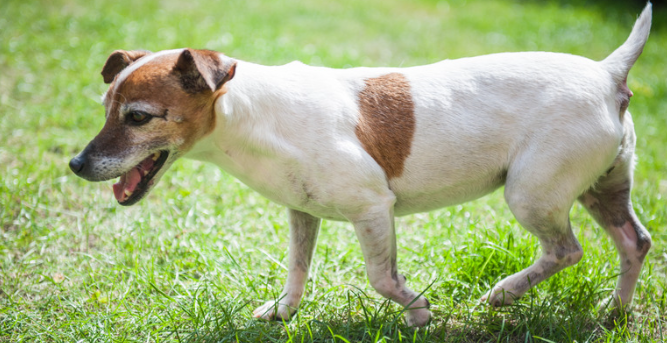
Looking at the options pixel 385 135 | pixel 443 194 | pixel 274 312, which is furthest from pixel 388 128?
pixel 274 312

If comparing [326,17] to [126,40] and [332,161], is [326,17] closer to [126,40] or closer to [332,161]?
[126,40]

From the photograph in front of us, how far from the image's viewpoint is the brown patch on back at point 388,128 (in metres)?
2.80

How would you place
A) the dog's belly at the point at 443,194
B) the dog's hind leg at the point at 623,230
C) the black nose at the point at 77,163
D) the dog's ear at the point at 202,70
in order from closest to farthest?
the dog's ear at the point at 202,70, the black nose at the point at 77,163, the dog's belly at the point at 443,194, the dog's hind leg at the point at 623,230

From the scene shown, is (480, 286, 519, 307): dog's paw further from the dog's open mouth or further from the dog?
the dog's open mouth

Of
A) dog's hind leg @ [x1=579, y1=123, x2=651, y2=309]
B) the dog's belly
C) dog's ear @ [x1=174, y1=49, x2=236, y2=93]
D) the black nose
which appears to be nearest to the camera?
dog's ear @ [x1=174, y1=49, x2=236, y2=93]

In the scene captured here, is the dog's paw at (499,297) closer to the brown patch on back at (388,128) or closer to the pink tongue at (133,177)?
the brown patch on back at (388,128)

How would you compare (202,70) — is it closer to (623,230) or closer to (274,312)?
(274,312)

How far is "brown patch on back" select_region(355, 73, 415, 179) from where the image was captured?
280 centimetres

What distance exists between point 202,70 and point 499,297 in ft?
6.33

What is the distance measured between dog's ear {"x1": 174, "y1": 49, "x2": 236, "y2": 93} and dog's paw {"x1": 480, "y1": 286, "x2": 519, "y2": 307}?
5.88ft

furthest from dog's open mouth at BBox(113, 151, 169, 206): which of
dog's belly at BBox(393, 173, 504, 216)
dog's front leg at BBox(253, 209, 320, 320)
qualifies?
dog's belly at BBox(393, 173, 504, 216)

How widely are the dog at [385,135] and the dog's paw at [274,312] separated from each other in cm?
59

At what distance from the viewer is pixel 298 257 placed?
3.25 meters

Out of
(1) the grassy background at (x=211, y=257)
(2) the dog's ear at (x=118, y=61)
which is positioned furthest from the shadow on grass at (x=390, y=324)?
(2) the dog's ear at (x=118, y=61)
